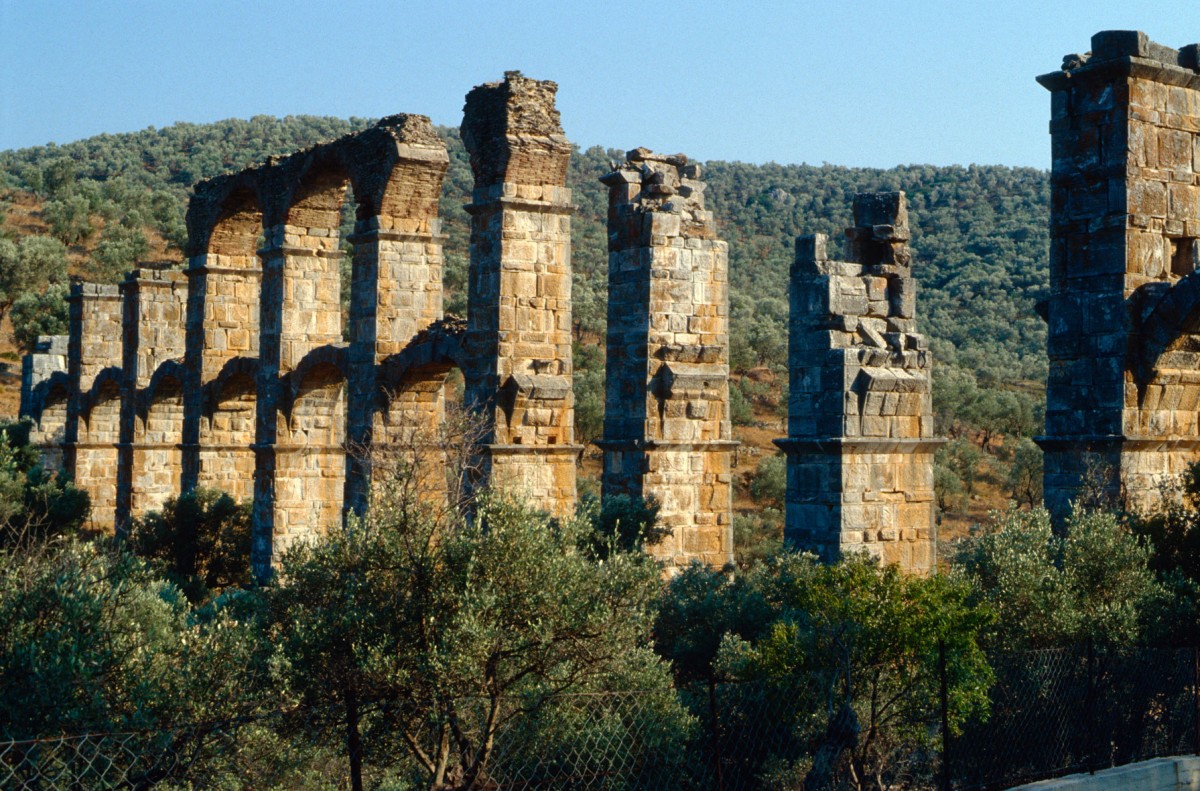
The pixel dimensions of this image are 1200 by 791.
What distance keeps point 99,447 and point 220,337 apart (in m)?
7.65

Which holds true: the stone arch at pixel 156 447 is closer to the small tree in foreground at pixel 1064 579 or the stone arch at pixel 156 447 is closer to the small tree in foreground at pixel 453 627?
the small tree in foreground at pixel 1064 579

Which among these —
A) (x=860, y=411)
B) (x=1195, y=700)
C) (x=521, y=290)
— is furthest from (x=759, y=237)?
(x=1195, y=700)

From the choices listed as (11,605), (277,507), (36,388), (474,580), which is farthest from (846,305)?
(36,388)

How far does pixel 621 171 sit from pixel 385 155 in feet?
11.7

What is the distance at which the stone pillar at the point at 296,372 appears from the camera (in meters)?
20.1

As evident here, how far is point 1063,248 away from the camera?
1266 centimetres

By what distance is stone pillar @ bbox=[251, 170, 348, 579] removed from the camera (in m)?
20.1

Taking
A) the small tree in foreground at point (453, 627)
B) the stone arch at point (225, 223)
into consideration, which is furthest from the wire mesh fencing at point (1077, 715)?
the stone arch at point (225, 223)

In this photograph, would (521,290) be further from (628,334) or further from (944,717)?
(944,717)

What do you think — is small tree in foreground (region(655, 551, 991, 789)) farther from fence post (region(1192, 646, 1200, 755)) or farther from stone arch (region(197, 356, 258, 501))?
stone arch (region(197, 356, 258, 501))

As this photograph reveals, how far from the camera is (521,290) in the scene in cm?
1606

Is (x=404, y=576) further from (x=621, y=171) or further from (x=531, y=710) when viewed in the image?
(x=621, y=171)

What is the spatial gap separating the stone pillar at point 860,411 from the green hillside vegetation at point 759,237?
62.2 feet

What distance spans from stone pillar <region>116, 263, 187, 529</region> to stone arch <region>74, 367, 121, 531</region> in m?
2.84
